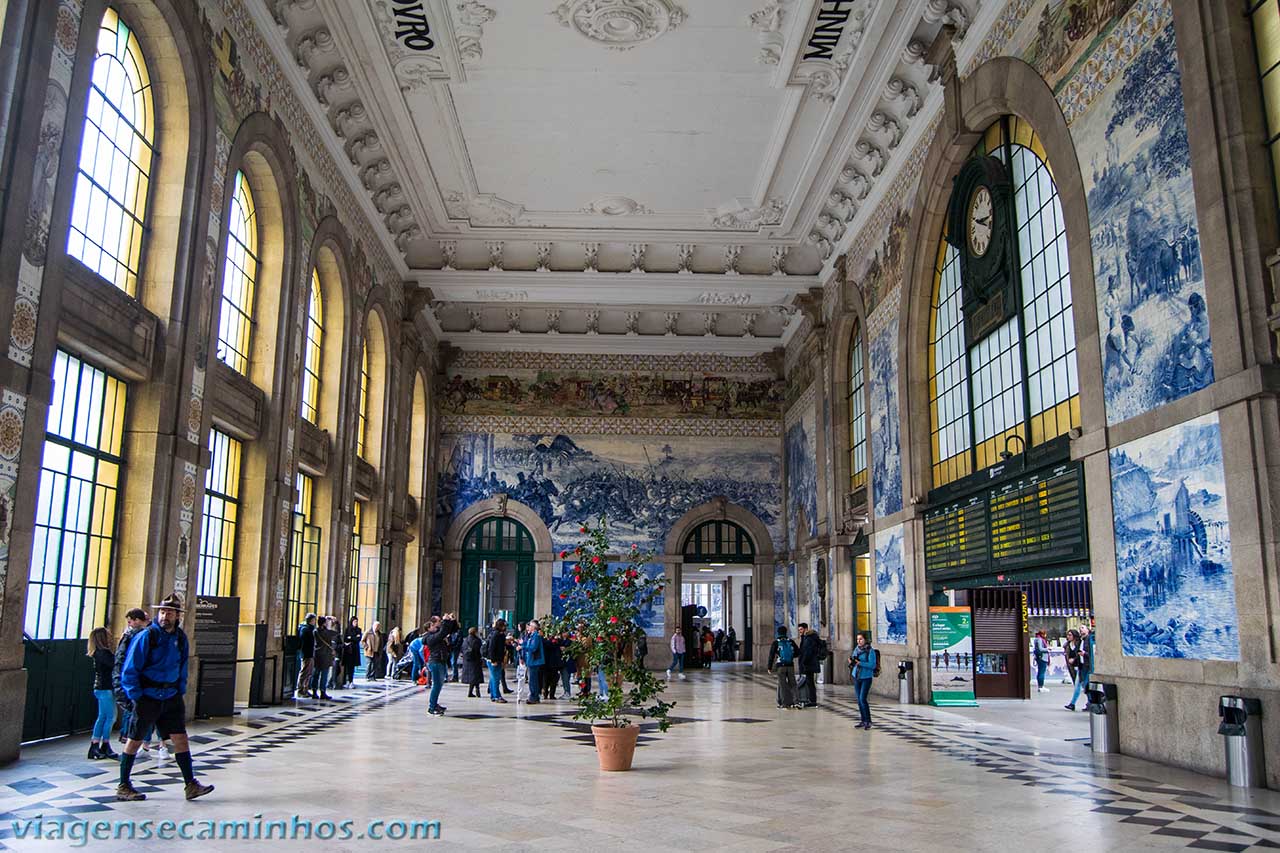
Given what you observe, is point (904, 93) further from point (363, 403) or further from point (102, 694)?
point (102, 694)

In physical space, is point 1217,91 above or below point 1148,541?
above

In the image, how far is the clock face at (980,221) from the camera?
1429 centimetres

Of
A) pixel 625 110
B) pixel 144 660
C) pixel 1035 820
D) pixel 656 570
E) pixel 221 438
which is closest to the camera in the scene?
pixel 1035 820

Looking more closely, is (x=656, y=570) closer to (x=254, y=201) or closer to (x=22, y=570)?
(x=254, y=201)

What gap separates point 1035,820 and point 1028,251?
8.41m

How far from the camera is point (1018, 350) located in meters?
13.4

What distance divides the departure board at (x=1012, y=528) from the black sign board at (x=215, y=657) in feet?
33.0

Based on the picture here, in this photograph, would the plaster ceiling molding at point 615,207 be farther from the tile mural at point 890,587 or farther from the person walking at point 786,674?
the person walking at point 786,674

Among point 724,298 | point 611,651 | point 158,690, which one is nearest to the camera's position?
point 158,690

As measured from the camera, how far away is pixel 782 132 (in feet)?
60.7

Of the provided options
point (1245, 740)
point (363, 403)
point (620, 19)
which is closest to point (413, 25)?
point (620, 19)

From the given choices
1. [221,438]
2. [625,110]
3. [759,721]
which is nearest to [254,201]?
[221,438]

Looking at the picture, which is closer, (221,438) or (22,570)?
(22,570)

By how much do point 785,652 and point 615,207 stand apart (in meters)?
10.8
